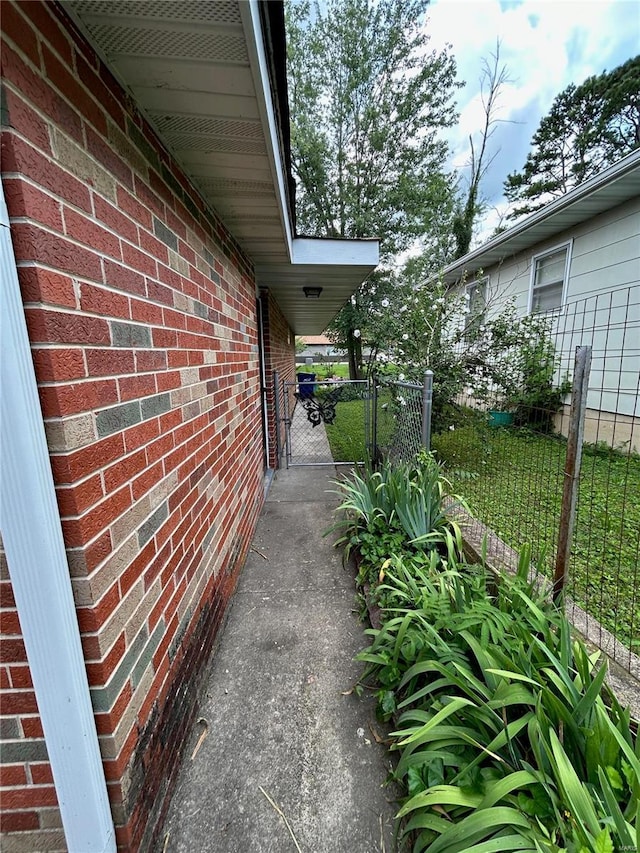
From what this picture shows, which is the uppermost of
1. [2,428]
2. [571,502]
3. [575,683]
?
[2,428]

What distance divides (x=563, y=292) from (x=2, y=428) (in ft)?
24.9

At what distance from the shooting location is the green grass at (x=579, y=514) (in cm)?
225

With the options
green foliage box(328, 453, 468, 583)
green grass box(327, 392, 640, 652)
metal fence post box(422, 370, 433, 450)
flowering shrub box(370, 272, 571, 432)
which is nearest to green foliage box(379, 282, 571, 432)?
flowering shrub box(370, 272, 571, 432)

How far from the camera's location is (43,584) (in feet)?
2.75

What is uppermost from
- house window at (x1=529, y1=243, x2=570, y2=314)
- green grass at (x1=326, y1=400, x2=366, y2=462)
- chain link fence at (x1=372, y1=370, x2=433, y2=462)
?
house window at (x1=529, y1=243, x2=570, y2=314)

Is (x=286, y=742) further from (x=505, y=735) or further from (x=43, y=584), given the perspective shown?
(x=43, y=584)

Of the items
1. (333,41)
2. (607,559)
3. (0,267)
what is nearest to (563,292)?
(607,559)

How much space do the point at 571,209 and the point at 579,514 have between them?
175 inches

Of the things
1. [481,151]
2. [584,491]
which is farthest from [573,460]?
[481,151]

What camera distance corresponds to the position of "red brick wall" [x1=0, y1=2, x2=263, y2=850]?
2.75 feet

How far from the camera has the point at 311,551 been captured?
300 cm

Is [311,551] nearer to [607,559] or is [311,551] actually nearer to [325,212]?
[607,559]

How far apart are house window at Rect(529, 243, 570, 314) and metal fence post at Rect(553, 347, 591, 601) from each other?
16.8 ft

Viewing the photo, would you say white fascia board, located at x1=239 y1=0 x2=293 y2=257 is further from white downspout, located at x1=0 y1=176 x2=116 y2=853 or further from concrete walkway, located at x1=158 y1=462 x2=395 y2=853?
concrete walkway, located at x1=158 y1=462 x2=395 y2=853
